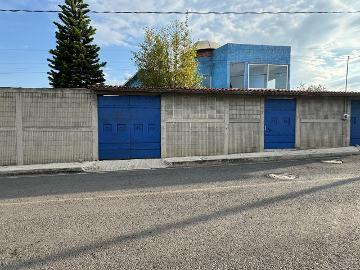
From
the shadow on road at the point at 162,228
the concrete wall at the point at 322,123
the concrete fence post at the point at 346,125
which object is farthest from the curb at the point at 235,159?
the shadow on road at the point at 162,228

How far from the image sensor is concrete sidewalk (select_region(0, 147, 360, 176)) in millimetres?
11242

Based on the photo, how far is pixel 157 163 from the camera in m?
12.4

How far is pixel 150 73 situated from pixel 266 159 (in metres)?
11.0

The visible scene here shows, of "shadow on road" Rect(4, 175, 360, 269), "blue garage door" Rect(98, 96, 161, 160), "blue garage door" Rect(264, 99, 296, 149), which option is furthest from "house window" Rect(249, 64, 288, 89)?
"shadow on road" Rect(4, 175, 360, 269)

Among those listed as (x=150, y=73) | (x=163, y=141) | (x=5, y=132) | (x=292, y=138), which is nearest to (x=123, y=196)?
(x=163, y=141)

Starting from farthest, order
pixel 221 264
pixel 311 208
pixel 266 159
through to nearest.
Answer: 1. pixel 266 159
2. pixel 311 208
3. pixel 221 264

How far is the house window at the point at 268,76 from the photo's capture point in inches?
893

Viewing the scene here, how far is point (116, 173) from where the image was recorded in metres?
10.6

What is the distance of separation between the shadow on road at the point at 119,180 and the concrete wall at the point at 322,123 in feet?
15.7

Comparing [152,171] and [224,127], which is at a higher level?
[224,127]

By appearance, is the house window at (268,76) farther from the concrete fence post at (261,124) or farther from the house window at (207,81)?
the concrete fence post at (261,124)

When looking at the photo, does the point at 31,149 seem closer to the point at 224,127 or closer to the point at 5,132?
the point at 5,132

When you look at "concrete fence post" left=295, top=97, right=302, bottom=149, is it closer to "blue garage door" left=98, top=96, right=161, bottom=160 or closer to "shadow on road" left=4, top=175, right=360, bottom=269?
"blue garage door" left=98, top=96, right=161, bottom=160

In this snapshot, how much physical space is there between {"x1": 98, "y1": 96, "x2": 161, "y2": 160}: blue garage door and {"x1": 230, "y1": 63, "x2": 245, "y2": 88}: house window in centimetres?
1060
